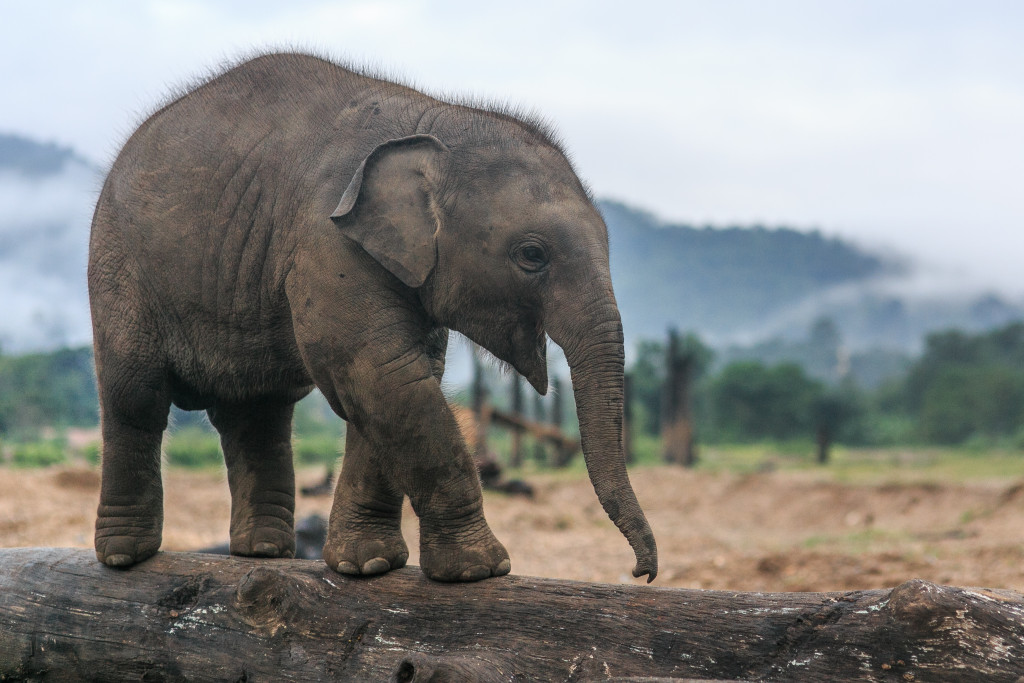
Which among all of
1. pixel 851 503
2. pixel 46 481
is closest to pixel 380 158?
pixel 46 481

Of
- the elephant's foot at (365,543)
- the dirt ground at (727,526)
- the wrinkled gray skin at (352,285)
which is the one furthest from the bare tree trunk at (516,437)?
the elephant's foot at (365,543)

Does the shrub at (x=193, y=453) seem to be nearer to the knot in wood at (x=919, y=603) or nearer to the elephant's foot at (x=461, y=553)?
the elephant's foot at (x=461, y=553)

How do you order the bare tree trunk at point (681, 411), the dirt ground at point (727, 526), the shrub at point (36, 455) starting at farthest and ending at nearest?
the bare tree trunk at point (681, 411)
the shrub at point (36, 455)
the dirt ground at point (727, 526)

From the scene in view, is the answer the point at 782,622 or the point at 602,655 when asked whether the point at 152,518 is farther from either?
the point at 782,622

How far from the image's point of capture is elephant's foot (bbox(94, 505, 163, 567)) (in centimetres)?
495

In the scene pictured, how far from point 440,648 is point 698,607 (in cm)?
96

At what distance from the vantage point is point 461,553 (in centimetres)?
415

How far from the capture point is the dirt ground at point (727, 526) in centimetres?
1015

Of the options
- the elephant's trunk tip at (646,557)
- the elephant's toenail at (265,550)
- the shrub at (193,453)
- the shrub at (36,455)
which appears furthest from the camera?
the shrub at (193,453)

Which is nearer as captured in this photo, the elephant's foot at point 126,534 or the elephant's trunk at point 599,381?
the elephant's trunk at point 599,381

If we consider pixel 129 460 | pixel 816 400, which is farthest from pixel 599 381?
pixel 816 400

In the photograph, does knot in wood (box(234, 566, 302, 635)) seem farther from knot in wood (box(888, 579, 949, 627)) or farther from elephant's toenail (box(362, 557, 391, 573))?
knot in wood (box(888, 579, 949, 627))

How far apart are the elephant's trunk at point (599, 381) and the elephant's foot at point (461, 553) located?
57 cm

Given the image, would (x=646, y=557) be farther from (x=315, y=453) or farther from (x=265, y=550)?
(x=315, y=453)
